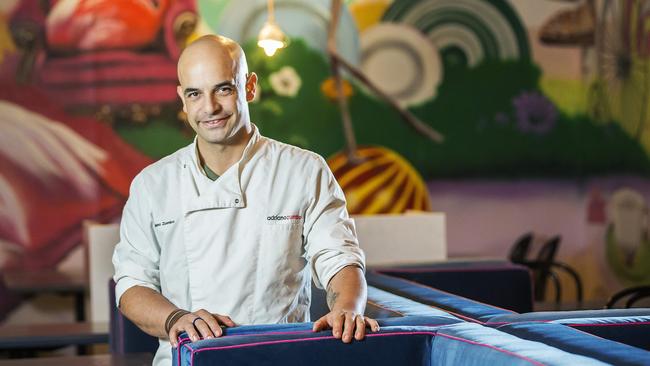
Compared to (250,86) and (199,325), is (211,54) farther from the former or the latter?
(199,325)

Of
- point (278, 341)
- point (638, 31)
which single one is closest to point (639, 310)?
point (278, 341)

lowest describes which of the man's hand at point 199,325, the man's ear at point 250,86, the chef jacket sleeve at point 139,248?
the man's hand at point 199,325

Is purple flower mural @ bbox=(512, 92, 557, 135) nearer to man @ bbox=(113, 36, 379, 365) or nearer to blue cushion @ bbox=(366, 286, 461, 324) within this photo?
blue cushion @ bbox=(366, 286, 461, 324)

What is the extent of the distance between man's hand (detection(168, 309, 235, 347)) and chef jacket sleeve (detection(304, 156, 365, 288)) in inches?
10.8

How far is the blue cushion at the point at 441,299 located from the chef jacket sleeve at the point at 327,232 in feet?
0.95

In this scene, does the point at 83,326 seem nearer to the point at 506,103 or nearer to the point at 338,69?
the point at 338,69

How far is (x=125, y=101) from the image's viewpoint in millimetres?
7078

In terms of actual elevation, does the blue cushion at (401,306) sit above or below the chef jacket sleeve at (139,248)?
below

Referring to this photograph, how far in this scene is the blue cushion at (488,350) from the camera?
6.05 ft

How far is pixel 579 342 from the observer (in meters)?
2.06

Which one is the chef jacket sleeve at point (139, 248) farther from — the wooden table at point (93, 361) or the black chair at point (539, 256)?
the black chair at point (539, 256)

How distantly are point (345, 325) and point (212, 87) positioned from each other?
60 cm

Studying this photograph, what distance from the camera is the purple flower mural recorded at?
7848 millimetres

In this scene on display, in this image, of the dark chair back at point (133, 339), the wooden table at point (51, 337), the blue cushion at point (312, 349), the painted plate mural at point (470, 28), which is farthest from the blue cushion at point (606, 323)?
the painted plate mural at point (470, 28)
